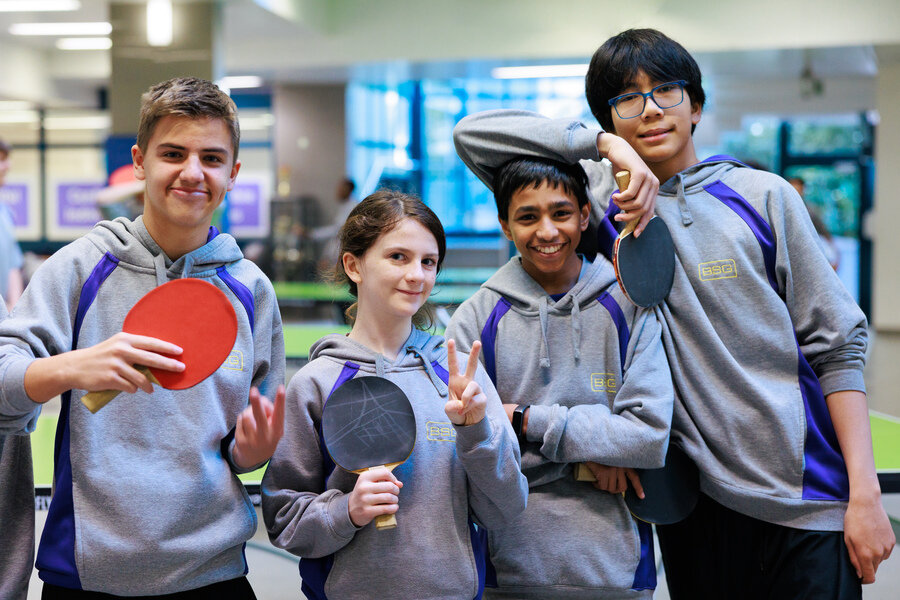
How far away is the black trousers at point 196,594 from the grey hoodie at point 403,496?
0.14 m

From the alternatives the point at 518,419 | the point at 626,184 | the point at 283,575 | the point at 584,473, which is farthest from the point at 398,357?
the point at 283,575

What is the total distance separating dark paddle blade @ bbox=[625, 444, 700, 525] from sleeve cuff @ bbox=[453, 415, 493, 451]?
49 cm

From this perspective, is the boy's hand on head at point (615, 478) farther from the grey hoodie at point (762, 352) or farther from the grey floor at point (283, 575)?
the grey floor at point (283, 575)

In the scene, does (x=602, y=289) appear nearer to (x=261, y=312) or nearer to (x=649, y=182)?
(x=649, y=182)

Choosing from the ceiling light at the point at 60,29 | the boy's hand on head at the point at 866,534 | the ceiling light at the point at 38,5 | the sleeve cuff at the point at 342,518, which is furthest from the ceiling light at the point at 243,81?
the boy's hand on head at the point at 866,534

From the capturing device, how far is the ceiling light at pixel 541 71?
11.8 m

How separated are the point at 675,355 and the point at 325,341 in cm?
80

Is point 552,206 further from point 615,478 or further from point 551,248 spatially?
point 615,478

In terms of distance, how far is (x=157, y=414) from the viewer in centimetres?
168

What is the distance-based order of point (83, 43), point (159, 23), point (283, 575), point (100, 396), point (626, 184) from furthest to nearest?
point (83, 43)
point (159, 23)
point (283, 575)
point (626, 184)
point (100, 396)

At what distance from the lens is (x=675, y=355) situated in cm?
191

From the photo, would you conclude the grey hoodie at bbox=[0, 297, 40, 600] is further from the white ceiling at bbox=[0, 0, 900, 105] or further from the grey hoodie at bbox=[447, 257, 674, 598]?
the white ceiling at bbox=[0, 0, 900, 105]

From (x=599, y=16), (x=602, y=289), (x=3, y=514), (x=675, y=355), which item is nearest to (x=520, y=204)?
(x=602, y=289)

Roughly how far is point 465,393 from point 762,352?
0.72m
